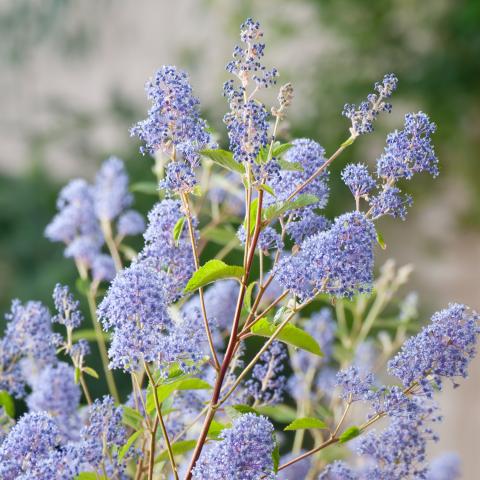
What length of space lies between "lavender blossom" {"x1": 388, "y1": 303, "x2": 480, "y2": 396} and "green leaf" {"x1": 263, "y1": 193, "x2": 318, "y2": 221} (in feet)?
0.25

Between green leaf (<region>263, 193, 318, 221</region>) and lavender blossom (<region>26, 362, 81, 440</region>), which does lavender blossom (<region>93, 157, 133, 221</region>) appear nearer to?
lavender blossom (<region>26, 362, 81, 440</region>)

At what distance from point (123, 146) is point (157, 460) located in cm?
236

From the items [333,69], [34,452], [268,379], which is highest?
[333,69]

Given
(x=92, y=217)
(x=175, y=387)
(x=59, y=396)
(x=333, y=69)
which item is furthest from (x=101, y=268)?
(x=333, y=69)

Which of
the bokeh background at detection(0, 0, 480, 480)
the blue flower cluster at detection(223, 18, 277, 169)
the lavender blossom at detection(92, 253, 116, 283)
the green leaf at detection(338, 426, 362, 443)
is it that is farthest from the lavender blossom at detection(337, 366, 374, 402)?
the bokeh background at detection(0, 0, 480, 480)

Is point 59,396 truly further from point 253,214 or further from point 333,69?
point 333,69

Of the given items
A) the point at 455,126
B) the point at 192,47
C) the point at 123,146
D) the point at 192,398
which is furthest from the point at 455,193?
the point at 192,398

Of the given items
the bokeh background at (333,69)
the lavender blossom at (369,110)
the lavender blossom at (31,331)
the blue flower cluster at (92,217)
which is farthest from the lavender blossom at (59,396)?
the bokeh background at (333,69)

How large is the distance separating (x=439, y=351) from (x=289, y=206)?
0.09 m

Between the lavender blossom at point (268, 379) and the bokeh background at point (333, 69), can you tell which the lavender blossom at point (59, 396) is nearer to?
the lavender blossom at point (268, 379)

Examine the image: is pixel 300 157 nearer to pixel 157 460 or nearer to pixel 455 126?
pixel 157 460

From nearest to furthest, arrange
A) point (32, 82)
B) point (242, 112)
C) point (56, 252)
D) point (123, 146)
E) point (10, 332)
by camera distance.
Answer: point (242, 112) → point (10, 332) → point (56, 252) → point (123, 146) → point (32, 82)

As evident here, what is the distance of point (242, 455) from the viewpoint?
38 centimetres

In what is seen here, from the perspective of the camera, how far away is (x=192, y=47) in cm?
368
